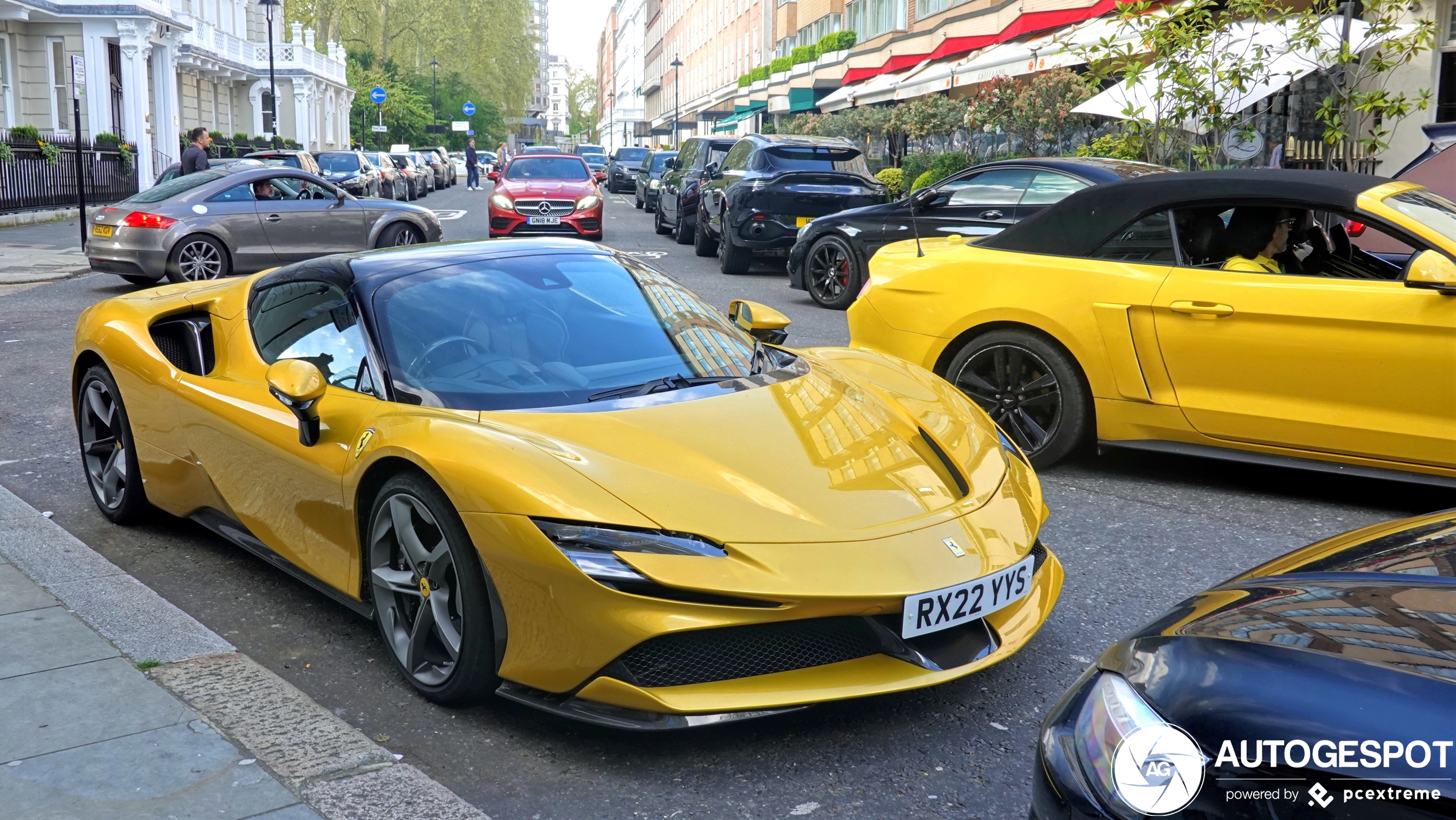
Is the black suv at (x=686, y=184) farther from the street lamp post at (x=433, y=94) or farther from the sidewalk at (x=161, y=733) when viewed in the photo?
the street lamp post at (x=433, y=94)

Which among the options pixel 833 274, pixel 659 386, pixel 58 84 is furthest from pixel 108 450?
pixel 58 84

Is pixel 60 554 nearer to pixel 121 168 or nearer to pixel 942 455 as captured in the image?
pixel 942 455

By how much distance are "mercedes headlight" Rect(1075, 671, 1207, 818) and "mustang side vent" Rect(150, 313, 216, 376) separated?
3.65 m

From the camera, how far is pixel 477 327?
3.99 m

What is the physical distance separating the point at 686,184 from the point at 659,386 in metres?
17.4

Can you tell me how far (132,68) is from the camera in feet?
114

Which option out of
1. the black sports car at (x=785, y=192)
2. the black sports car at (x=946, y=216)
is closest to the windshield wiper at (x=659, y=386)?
the black sports car at (x=946, y=216)

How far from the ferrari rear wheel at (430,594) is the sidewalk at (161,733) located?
285 mm

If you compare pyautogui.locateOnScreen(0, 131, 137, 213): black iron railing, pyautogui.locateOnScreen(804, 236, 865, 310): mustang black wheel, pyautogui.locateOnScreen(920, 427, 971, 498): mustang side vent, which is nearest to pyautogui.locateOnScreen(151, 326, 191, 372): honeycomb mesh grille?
pyautogui.locateOnScreen(920, 427, 971, 498): mustang side vent

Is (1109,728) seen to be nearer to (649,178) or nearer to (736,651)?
(736,651)

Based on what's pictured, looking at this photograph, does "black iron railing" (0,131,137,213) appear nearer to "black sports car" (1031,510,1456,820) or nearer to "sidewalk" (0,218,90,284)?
"sidewalk" (0,218,90,284)

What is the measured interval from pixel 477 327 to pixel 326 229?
11871 millimetres

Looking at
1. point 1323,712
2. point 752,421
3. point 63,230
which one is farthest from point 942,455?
point 63,230

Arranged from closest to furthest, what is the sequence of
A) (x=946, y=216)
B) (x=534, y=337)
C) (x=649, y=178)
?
(x=534, y=337), (x=946, y=216), (x=649, y=178)
